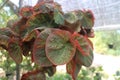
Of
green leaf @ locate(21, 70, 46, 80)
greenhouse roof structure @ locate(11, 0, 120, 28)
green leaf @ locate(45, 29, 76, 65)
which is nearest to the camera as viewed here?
green leaf @ locate(45, 29, 76, 65)

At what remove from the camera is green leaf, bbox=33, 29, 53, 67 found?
723mm

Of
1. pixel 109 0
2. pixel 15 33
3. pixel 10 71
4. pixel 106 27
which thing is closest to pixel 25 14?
pixel 15 33

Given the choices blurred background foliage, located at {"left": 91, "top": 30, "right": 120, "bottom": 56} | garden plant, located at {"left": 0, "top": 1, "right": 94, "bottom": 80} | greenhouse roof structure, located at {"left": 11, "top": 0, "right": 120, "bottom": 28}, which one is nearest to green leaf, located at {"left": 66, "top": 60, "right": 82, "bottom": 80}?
garden plant, located at {"left": 0, "top": 1, "right": 94, "bottom": 80}

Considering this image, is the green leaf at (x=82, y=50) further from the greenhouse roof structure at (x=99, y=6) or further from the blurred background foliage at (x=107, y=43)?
the blurred background foliage at (x=107, y=43)

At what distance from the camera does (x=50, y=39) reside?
692mm

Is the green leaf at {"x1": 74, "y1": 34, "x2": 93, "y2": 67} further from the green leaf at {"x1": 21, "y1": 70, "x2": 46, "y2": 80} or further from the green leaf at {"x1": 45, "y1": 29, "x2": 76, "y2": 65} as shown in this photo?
the green leaf at {"x1": 21, "y1": 70, "x2": 46, "y2": 80}

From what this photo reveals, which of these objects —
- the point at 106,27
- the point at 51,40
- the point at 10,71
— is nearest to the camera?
the point at 51,40

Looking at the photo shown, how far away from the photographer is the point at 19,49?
33.2 inches

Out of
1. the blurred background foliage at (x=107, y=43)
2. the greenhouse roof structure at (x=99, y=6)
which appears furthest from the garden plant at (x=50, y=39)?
the blurred background foliage at (x=107, y=43)

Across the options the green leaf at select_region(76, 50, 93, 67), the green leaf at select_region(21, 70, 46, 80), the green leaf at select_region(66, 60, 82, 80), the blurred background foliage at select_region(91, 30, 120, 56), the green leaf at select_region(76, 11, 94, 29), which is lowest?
the blurred background foliage at select_region(91, 30, 120, 56)

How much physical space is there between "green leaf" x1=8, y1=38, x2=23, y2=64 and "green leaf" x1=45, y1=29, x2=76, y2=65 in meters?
0.18

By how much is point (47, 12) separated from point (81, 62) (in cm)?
20

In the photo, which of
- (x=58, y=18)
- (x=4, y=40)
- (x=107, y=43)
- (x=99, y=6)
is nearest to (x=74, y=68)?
(x=58, y=18)

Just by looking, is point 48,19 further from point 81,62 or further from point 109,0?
point 109,0
